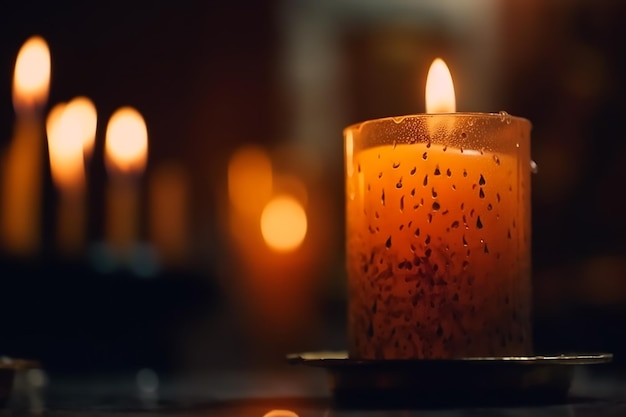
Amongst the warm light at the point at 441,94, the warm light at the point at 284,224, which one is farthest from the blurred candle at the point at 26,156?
the warm light at the point at 284,224

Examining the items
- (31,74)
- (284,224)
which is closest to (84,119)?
(31,74)

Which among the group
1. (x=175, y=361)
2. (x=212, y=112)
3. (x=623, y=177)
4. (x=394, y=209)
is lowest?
(x=175, y=361)

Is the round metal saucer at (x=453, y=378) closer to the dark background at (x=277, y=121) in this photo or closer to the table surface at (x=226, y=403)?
the table surface at (x=226, y=403)

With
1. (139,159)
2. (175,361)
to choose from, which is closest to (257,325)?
(175,361)

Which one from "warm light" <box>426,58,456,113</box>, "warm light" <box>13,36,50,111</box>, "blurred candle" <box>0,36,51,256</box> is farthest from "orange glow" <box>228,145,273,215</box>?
"warm light" <box>426,58,456,113</box>

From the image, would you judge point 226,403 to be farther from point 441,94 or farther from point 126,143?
point 126,143

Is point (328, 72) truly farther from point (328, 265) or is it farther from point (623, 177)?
point (623, 177)
